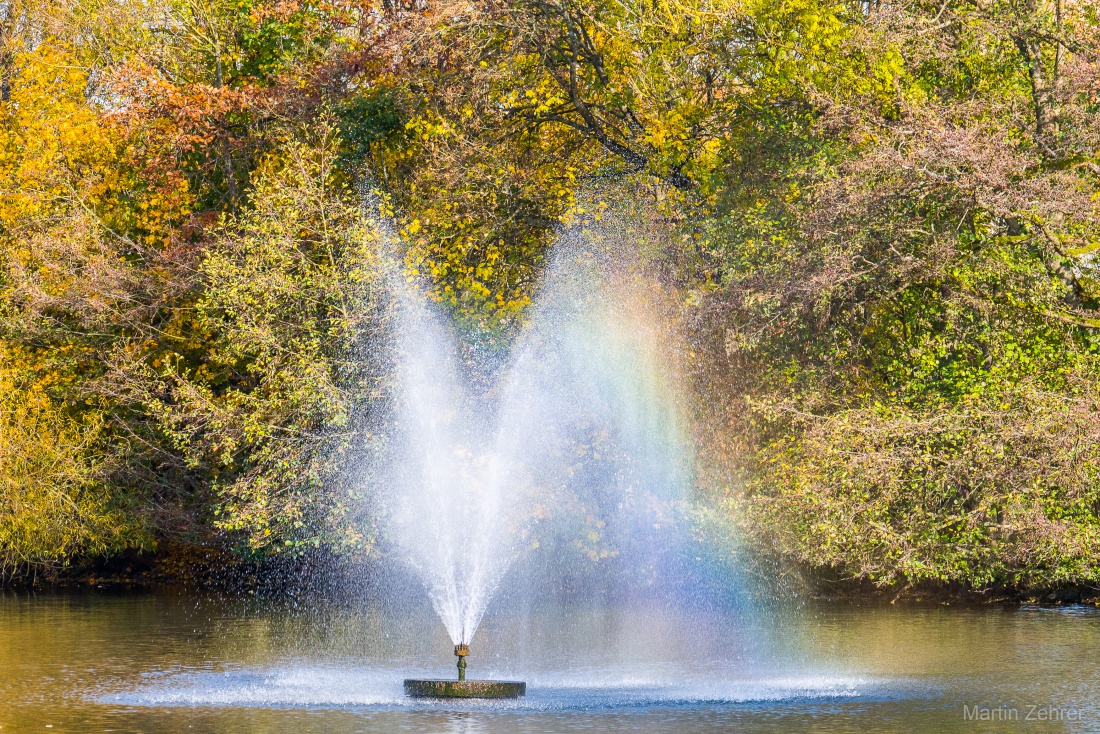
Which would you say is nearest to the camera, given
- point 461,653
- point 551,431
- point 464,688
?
point 464,688

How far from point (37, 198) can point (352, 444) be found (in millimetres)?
13074

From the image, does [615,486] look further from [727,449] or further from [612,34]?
[612,34]

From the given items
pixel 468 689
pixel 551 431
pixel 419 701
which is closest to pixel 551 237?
pixel 551 431

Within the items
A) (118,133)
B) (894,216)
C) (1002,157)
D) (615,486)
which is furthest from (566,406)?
(118,133)

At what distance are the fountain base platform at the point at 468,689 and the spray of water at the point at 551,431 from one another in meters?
10.5

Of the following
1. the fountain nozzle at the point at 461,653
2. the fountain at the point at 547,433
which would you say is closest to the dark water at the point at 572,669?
the fountain nozzle at the point at 461,653

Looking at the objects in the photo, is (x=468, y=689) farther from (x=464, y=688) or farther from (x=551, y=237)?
(x=551, y=237)

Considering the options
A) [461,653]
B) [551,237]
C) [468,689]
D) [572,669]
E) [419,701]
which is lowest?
[419,701]

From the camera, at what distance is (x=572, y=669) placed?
2317cm

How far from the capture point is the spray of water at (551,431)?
30.5 m

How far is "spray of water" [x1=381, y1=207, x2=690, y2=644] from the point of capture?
30469 millimetres

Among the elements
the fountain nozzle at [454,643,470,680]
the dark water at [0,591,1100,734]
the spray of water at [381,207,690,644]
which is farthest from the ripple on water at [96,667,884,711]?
the spray of water at [381,207,690,644]

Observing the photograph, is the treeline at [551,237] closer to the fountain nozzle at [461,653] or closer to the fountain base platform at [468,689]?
the fountain base platform at [468,689]

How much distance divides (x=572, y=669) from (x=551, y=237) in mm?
12700
